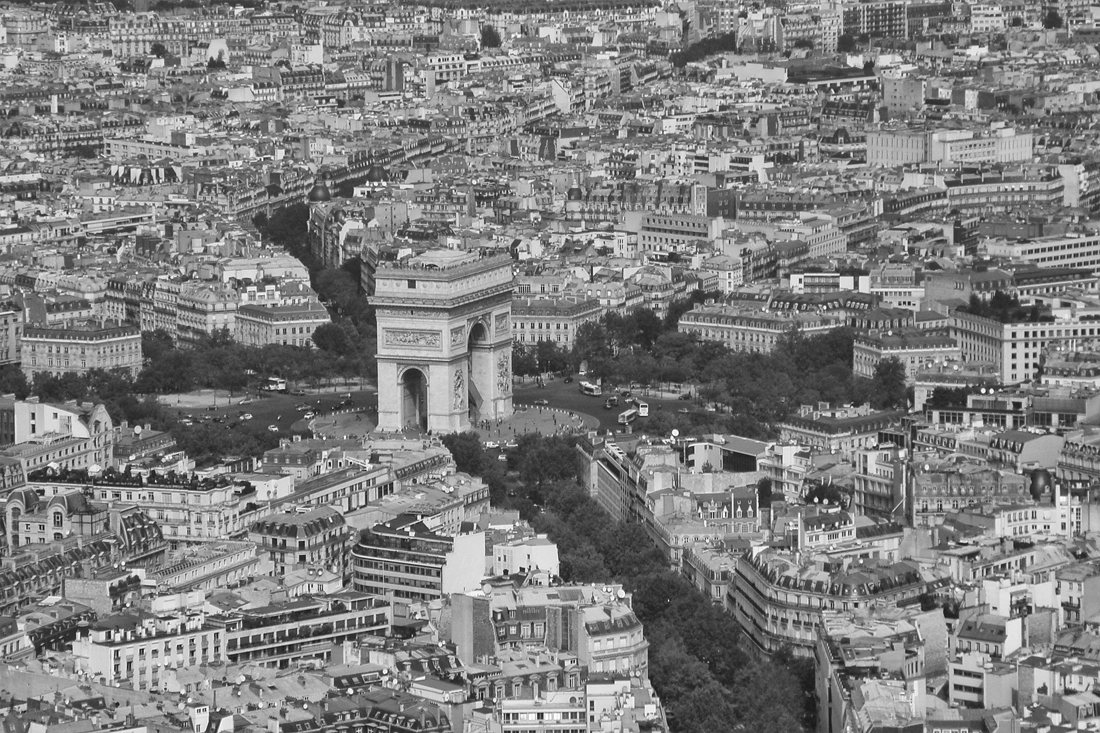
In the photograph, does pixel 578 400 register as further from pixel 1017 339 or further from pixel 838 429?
pixel 1017 339

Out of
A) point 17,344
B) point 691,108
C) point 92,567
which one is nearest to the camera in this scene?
point 92,567

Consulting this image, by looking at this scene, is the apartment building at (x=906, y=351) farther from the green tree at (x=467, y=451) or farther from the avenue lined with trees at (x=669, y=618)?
the avenue lined with trees at (x=669, y=618)

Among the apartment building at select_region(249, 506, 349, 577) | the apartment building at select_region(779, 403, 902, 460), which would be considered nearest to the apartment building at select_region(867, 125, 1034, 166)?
the apartment building at select_region(779, 403, 902, 460)

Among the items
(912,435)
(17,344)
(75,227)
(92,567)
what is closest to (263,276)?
(17,344)

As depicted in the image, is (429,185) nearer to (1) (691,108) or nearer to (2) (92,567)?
(1) (691,108)

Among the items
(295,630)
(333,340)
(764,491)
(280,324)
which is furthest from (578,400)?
(295,630)
